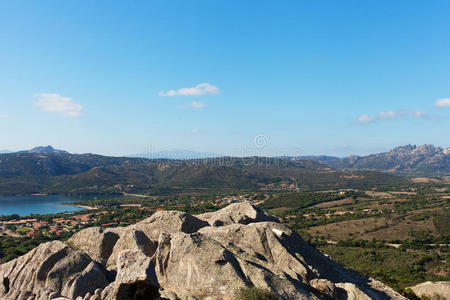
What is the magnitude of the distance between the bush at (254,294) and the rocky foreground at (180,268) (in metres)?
0.46

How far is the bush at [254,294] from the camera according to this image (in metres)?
13.9

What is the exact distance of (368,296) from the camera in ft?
59.7

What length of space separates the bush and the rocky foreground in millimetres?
456

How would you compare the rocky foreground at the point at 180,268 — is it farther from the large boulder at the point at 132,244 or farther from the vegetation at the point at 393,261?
the vegetation at the point at 393,261

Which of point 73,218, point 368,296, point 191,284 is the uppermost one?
point 191,284

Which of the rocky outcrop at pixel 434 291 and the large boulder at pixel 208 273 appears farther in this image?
the rocky outcrop at pixel 434 291

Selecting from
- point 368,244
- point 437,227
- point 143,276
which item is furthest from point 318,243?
point 143,276

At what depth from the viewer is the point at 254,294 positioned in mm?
13984

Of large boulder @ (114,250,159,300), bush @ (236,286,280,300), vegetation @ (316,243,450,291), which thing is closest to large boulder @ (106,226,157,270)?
large boulder @ (114,250,159,300)

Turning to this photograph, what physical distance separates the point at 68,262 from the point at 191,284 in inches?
453

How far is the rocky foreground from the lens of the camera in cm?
1495

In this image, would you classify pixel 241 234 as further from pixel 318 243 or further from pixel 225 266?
pixel 318 243

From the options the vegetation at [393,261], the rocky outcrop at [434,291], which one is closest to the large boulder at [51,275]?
the rocky outcrop at [434,291]

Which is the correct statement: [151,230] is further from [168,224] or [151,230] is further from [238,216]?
[238,216]
